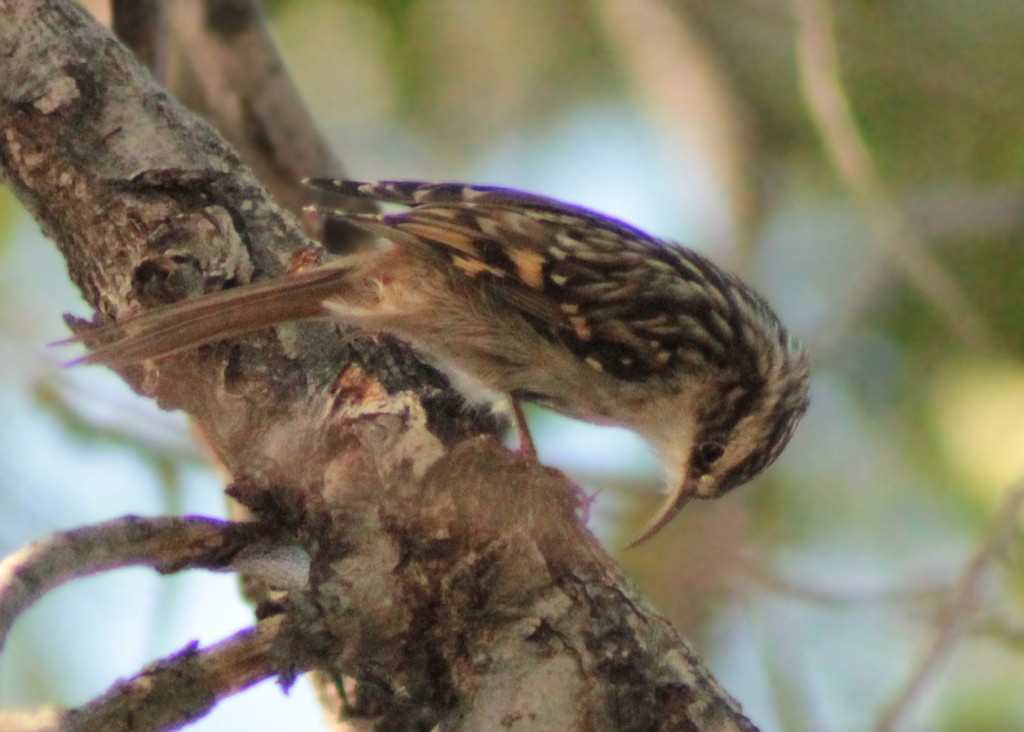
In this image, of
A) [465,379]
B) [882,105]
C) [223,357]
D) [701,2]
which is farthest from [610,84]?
[223,357]

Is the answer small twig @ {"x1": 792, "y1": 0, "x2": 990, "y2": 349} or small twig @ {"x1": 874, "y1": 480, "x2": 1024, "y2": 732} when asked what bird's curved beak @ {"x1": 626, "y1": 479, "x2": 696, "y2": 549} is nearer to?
small twig @ {"x1": 874, "y1": 480, "x2": 1024, "y2": 732}

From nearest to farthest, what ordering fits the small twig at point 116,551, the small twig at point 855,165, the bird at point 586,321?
the small twig at point 116,551 → the bird at point 586,321 → the small twig at point 855,165

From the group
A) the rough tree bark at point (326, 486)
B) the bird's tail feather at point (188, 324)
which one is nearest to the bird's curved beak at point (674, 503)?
the rough tree bark at point (326, 486)

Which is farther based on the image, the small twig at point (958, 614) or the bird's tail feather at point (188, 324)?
the small twig at point (958, 614)

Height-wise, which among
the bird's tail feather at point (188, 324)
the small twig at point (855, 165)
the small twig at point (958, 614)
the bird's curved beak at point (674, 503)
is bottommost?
the small twig at point (958, 614)

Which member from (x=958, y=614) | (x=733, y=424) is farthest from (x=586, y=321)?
(x=958, y=614)

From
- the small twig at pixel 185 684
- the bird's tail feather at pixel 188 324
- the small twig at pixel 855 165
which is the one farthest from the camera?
the small twig at pixel 855 165

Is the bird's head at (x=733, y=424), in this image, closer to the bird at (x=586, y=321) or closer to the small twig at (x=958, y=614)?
the bird at (x=586, y=321)
